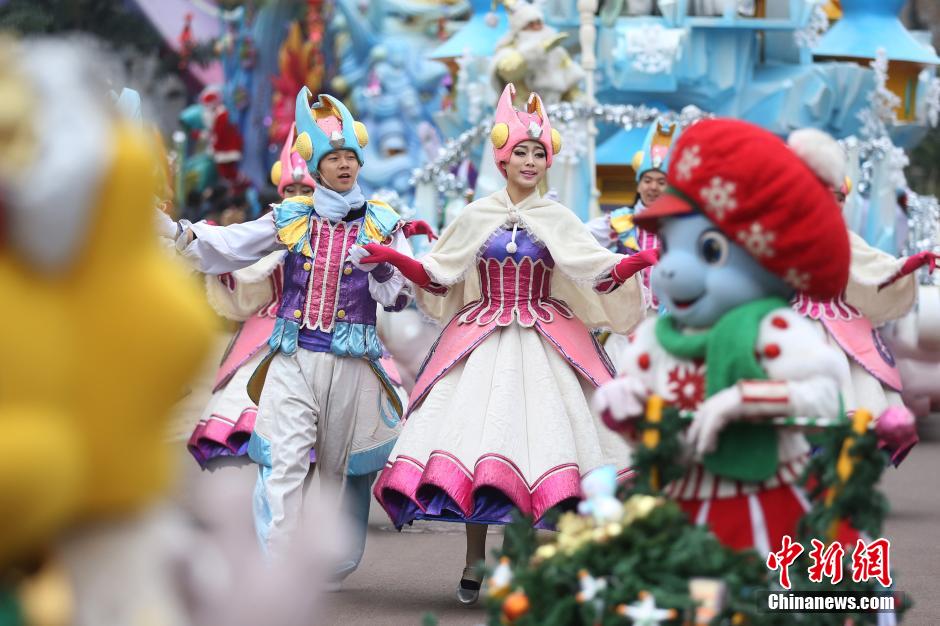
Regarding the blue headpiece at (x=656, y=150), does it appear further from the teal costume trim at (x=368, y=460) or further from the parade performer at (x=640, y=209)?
the teal costume trim at (x=368, y=460)

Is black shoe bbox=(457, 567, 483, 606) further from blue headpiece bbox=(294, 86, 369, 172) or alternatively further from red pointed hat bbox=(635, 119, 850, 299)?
red pointed hat bbox=(635, 119, 850, 299)

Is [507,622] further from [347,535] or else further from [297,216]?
[297,216]

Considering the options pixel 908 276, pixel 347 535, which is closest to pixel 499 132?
pixel 908 276

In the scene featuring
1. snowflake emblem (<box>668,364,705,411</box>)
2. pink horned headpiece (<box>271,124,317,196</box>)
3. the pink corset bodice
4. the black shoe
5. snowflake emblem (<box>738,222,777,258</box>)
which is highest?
pink horned headpiece (<box>271,124,317,196</box>)

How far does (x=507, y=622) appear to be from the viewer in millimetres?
4199

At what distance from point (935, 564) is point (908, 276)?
6.09 feet

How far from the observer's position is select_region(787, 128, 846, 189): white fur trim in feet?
15.1

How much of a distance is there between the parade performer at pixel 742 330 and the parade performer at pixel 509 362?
2.55 m

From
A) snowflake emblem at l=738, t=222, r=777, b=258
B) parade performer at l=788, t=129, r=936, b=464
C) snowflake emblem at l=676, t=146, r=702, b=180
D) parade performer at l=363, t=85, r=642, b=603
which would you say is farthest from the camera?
parade performer at l=788, t=129, r=936, b=464

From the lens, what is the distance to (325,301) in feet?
25.3

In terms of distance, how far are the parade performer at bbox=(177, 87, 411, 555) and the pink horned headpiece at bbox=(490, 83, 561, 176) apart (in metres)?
0.60

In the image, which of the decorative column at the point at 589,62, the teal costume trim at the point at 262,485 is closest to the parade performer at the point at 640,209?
the teal costume trim at the point at 262,485

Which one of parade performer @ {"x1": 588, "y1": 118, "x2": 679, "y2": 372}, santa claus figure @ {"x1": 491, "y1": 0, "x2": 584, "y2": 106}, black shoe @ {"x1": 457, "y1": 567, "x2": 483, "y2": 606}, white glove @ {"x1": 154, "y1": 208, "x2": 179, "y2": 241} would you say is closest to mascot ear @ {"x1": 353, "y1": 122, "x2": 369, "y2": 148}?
white glove @ {"x1": 154, "y1": 208, "x2": 179, "y2": 241}

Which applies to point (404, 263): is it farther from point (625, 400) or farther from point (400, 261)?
point (625, 400)
